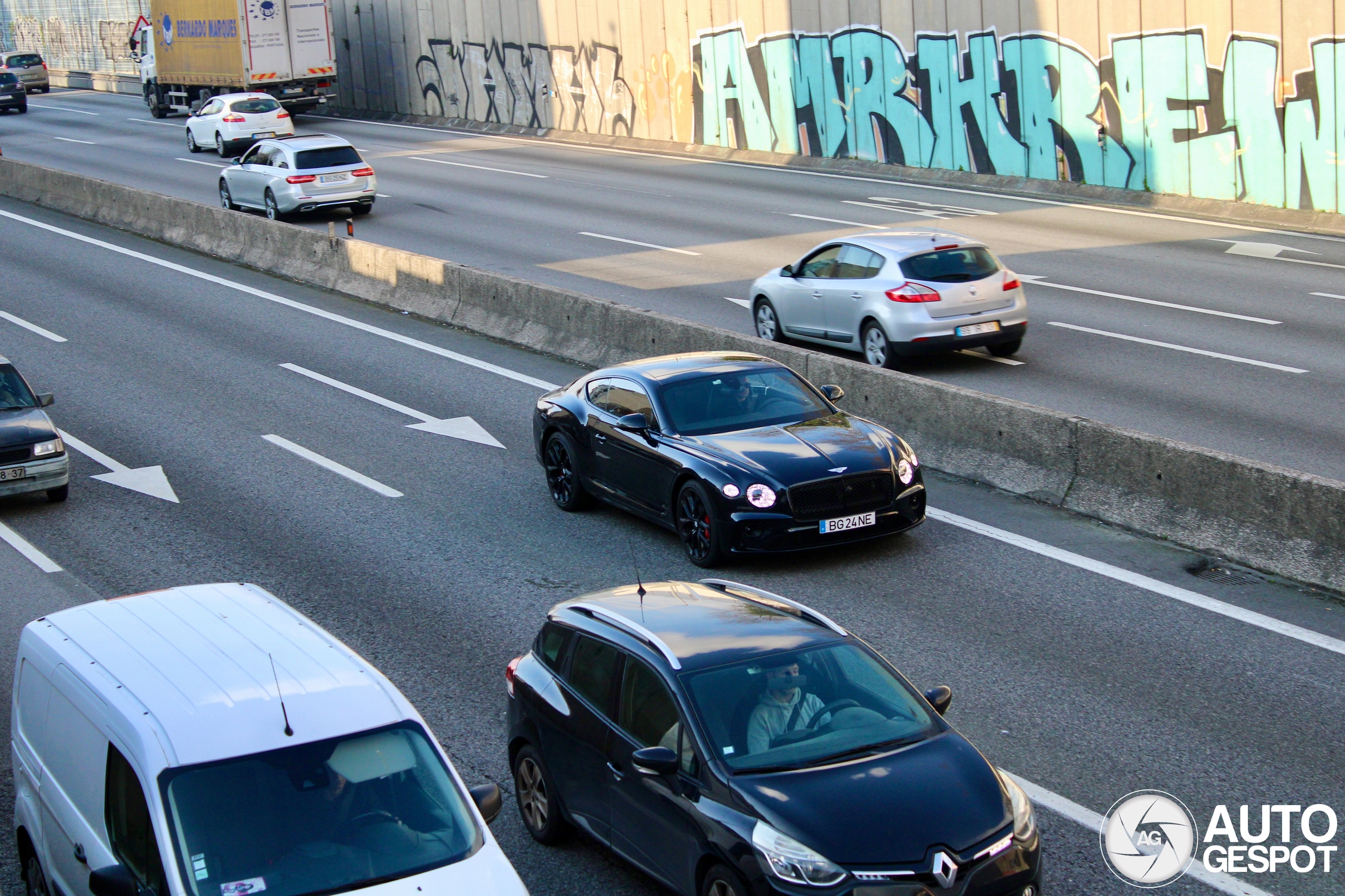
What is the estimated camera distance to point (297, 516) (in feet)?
42.2

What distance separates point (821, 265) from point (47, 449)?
918cm

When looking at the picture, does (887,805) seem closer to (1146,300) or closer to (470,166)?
(1146,300)

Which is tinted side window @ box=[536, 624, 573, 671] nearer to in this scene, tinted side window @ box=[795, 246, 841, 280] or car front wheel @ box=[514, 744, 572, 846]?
car front wheel @ box=[514, 744, 572, 846]

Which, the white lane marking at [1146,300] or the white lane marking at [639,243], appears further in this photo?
the white lane marking at [639,243]

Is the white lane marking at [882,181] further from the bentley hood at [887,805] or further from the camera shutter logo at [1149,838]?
the bentley hood at [887,805]

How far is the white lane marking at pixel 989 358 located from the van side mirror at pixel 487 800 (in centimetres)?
1184

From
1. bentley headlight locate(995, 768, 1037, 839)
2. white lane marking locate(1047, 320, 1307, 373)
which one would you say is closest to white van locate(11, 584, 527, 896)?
bentley headlight locate(995, 768, 1037, 839)

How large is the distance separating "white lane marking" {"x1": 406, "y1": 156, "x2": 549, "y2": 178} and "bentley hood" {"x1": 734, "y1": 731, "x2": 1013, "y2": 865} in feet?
105

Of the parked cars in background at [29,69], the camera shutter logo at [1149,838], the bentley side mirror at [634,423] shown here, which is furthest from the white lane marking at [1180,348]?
the parked cars in background at [29,69]

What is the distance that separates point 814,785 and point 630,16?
39.8 metres

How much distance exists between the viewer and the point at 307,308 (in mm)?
22391

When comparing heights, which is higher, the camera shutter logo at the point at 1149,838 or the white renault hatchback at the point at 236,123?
the white renault hatchback at the point at 236,123

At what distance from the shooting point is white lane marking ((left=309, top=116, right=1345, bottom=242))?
2667cm

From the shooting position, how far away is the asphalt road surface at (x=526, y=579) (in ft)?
25.1
